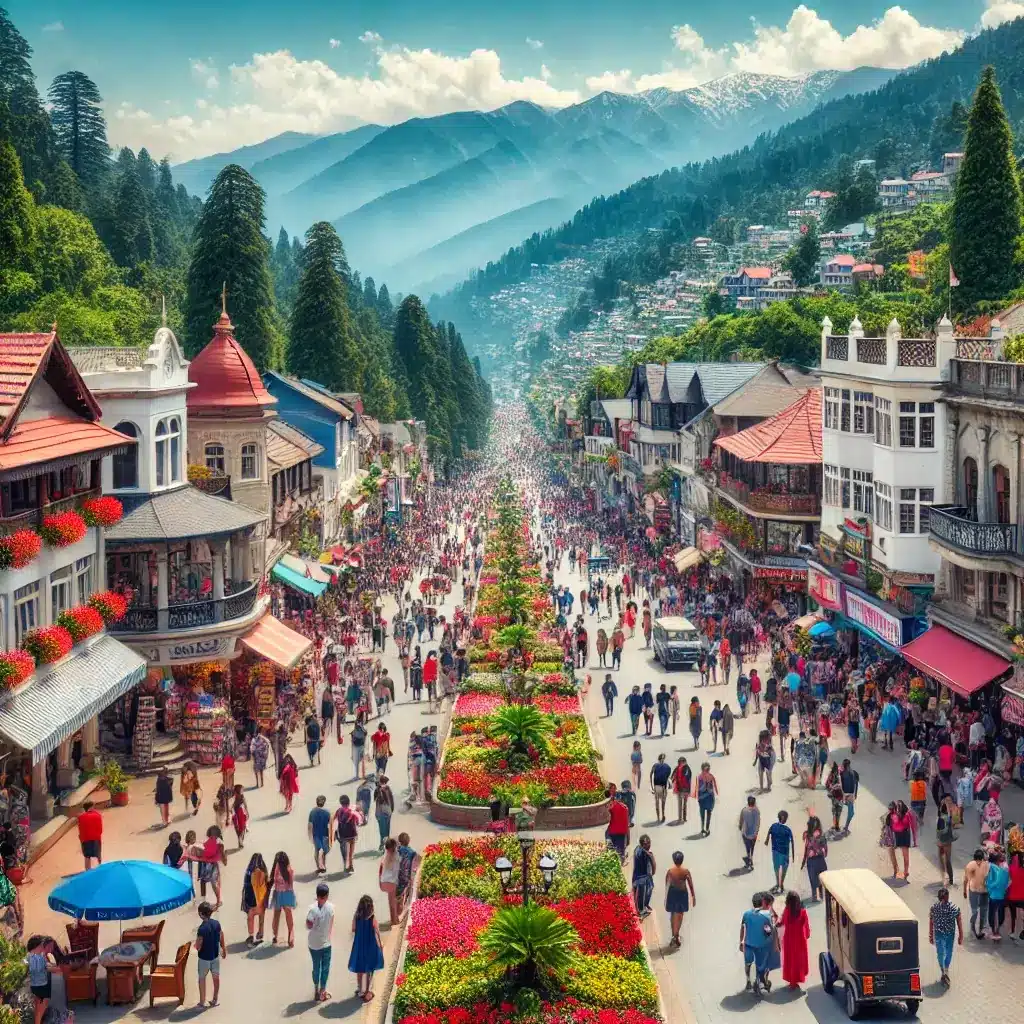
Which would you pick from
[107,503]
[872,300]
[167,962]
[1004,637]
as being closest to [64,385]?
[107,503]

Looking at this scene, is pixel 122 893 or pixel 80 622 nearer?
pixel 122 893

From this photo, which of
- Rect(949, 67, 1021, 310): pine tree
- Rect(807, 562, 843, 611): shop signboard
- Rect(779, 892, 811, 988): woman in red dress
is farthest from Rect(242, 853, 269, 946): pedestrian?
Rect(949, 67, 1021, 310): pine tree

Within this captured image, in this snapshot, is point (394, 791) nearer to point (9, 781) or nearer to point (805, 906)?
point (9, 781)

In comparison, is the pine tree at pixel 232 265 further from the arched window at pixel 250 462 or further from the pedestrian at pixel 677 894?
the pedestrian at pixel 677 894

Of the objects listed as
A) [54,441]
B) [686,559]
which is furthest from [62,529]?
[686,559]

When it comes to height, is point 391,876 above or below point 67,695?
below

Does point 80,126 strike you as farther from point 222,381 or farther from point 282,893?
point 282,893

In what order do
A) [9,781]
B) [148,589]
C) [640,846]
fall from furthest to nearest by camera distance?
[148,589] < [9,781] < [640,846]
